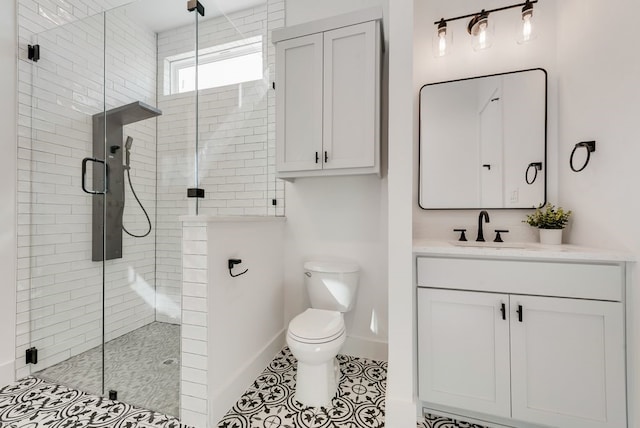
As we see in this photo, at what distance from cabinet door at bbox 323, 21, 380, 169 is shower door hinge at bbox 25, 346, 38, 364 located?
228 centimetres

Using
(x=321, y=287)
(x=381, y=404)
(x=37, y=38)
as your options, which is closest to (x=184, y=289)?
(x=321, y=287)

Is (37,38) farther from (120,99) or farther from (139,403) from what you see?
(139,403)

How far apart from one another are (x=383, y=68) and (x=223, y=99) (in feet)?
3.94

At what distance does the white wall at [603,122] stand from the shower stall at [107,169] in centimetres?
224

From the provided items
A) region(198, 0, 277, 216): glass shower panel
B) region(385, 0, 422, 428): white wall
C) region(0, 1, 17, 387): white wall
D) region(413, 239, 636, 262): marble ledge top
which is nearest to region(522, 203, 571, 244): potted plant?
region(413, 239, 636, 262): marble ledge top

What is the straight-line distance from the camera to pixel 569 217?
1641 mm

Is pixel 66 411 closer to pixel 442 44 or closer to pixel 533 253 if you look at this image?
pixel 533 253

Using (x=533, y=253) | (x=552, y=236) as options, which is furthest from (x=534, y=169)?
(x=533, y=253)

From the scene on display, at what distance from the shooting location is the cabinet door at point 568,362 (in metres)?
1.22

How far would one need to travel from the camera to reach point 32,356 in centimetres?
184

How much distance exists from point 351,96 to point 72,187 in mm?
2052

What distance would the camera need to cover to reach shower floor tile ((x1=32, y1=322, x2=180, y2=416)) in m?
1.57

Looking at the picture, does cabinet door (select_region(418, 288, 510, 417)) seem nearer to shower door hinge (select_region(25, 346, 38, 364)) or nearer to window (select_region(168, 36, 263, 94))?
window (select_region(168, 36, 263, 94))

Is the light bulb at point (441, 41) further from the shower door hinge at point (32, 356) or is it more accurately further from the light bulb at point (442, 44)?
the shower door hinge at point (32, 356)
